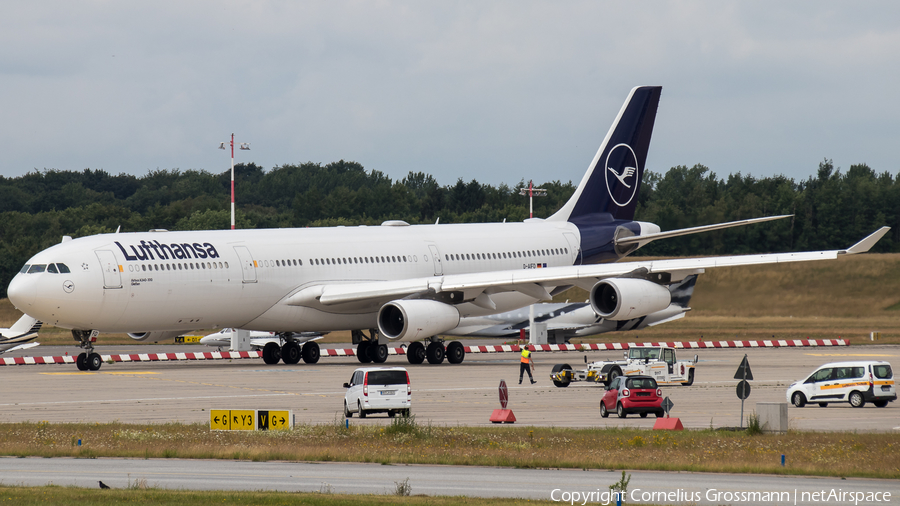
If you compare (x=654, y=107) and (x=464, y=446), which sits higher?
(x=654, y=107)

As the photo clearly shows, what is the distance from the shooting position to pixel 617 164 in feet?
186

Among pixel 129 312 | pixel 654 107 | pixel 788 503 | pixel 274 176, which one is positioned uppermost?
pixel 274 176

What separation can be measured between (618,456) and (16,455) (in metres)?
11.7

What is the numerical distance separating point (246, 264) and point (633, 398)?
18.5m

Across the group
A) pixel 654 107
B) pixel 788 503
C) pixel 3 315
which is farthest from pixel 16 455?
pixel 3 315

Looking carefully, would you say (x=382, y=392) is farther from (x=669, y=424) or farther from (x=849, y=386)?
(x=849, y=386)

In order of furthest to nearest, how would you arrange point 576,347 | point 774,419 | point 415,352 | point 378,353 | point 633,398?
point 576,347 < point 415,352 < point 378,353 < point 633,398 < point 774,419

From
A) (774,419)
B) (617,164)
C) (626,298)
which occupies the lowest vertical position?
(774,419)

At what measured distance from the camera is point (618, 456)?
22.4 metres

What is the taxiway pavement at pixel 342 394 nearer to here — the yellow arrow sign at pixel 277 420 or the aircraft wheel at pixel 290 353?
the aircraft wheel at pixel 290 353

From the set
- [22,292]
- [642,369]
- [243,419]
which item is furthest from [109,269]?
[642,369]

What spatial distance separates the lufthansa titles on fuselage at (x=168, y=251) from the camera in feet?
138

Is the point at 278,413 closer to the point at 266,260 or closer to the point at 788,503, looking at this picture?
the point at 788,503

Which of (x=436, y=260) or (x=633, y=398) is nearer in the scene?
(x=633, y=398)
